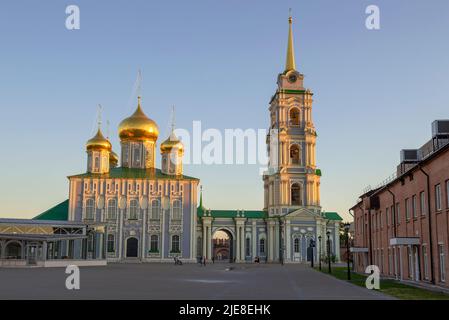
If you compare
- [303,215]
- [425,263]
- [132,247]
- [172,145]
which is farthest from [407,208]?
[172,145]

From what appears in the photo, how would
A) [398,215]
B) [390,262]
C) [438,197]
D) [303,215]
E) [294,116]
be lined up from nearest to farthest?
[438,197], [398,215], [390,262], [303,215], [294,116]

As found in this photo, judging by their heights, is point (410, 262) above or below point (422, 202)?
below

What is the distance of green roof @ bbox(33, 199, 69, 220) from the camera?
7712cm

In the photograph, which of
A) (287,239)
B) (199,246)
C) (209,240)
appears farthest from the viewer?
(199,246)

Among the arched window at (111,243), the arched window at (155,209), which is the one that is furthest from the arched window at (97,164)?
the arched window at (111,243)

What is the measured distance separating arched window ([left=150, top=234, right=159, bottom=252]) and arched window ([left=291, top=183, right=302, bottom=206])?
2046 centimetres

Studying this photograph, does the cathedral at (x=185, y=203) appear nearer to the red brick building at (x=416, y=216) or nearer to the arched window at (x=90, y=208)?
the arched window at (x=90, y=208)

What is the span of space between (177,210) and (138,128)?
13.4 metres

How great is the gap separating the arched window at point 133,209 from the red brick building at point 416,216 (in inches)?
1528

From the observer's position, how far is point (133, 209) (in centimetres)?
7638

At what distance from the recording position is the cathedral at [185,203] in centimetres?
7550

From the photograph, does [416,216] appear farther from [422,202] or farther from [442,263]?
[442,263]

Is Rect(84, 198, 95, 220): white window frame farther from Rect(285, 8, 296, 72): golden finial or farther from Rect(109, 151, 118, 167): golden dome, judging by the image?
Rect(285, 8, 296, 72): golden finial

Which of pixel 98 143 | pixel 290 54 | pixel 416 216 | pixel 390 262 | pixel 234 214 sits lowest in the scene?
pixel 390 262
